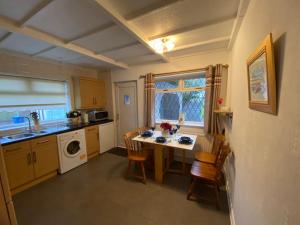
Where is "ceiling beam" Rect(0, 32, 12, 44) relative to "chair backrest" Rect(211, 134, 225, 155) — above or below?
above

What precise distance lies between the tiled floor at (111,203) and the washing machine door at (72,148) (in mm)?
426

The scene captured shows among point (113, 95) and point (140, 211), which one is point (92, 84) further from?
point (140, 211)

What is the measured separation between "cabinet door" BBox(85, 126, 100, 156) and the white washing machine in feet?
0.46

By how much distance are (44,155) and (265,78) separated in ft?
10.9

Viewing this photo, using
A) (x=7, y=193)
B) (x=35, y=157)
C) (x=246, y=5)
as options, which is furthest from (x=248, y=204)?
(x=35, y=157)

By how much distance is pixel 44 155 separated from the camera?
2557 millimetres

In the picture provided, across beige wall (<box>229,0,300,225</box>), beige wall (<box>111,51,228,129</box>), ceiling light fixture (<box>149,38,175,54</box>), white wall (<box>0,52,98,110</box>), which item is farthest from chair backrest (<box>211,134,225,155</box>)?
white wall (<box>0,52,98,110</box>)

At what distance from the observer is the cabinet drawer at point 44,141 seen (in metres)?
2.40

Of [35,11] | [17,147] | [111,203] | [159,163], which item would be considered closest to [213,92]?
[159,163]

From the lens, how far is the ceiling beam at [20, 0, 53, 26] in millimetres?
1354

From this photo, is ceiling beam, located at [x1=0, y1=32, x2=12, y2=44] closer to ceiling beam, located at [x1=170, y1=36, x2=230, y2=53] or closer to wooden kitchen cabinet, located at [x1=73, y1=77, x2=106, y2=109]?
wooden kitchen cabinet, located at [x1=73, y1=77, x2=106, y2=109]

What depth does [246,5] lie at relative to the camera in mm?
1335

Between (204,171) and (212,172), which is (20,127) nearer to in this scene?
(204,171)

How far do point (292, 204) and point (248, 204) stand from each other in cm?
70
